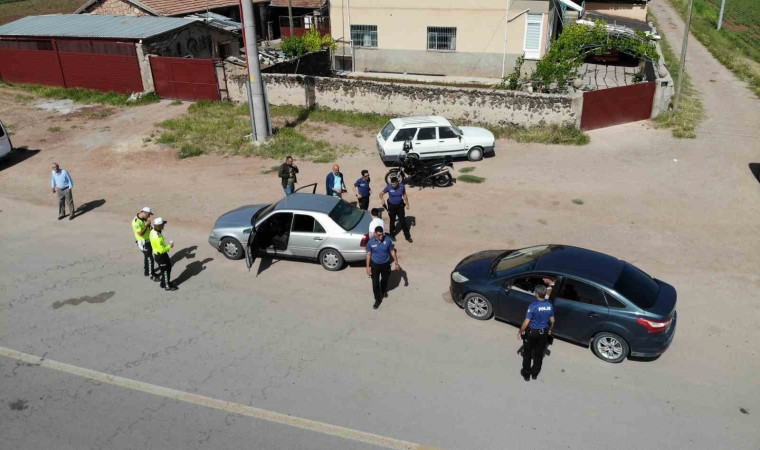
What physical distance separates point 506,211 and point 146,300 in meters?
8.64

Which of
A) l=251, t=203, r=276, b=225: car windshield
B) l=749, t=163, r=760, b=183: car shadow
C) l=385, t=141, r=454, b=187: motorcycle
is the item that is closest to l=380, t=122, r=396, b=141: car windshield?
l=385, t=141, r=454, b=187: motorcycle

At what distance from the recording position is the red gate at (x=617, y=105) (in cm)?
1961

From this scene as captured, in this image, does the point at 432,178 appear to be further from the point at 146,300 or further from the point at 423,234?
the point at 146,300

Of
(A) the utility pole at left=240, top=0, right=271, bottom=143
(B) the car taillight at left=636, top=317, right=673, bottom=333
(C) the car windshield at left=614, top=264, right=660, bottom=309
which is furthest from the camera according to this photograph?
(A) the utility pole at left=240, top=0, right=271, bottom=143

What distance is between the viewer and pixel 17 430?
7.53 meters

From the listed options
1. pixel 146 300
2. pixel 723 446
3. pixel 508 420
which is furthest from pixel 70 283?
pixel 723 446

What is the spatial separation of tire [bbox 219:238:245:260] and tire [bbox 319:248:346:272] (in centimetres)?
Answer: 183

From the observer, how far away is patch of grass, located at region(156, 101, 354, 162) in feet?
62.6

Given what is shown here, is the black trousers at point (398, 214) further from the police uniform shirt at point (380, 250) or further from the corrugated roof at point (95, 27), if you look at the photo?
the corrugated roof at point (95, 27)

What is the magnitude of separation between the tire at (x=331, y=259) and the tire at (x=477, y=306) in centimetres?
289

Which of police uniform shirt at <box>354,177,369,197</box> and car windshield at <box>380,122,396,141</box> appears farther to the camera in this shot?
car windshield at <box>380,122,396,141</box>

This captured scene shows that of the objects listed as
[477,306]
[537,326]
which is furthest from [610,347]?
[477,306]

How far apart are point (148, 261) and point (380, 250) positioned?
16.4 feet

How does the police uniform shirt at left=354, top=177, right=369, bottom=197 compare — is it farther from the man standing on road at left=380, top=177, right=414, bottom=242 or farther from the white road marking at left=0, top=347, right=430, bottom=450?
the white road marking at left=0, top=347, right=430, bottom=450
